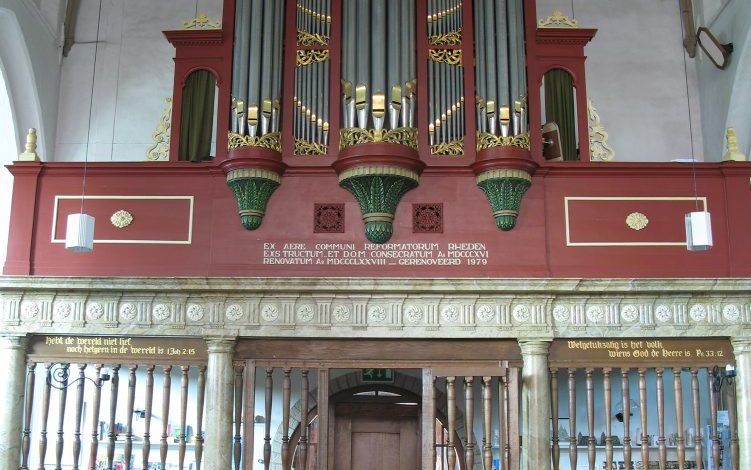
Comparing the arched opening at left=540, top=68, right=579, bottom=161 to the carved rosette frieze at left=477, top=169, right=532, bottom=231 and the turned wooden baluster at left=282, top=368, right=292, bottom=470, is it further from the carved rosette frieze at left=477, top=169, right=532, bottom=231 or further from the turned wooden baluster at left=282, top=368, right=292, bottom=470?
the turned wooden baluster at left=282, top=368, right=292, bottom=470

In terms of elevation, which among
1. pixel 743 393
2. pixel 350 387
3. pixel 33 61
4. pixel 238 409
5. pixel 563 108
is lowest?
pixel 238 409

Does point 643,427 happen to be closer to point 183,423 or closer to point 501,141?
point 501,141

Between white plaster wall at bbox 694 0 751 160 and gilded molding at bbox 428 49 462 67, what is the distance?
13.9ft

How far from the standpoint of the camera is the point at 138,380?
43.2 ft

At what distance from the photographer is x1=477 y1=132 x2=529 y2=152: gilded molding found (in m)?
9.85

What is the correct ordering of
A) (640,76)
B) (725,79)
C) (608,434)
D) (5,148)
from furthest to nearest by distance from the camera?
(640,76), (5,148), (725,79), (608,434)

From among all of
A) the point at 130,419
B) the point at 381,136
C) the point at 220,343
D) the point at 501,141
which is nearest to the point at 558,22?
the point at 501,141

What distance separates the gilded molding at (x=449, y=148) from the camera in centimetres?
1015

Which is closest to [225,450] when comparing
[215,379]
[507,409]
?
[215,379]

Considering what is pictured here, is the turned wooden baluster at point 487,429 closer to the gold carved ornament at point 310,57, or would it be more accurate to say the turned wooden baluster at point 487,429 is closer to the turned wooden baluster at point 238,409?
the turned wooden baluster at point 238,409

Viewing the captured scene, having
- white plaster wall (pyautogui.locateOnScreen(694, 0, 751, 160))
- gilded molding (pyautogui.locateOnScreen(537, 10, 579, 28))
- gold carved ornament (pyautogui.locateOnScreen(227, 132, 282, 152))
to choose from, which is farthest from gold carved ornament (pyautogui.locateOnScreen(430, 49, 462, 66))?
white plaster wall (pyautogui.locateOnScreen(694, 0, 751, 160))

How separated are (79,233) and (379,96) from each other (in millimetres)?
3485

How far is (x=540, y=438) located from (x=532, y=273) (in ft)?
5.85

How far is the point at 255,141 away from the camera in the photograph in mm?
9945
